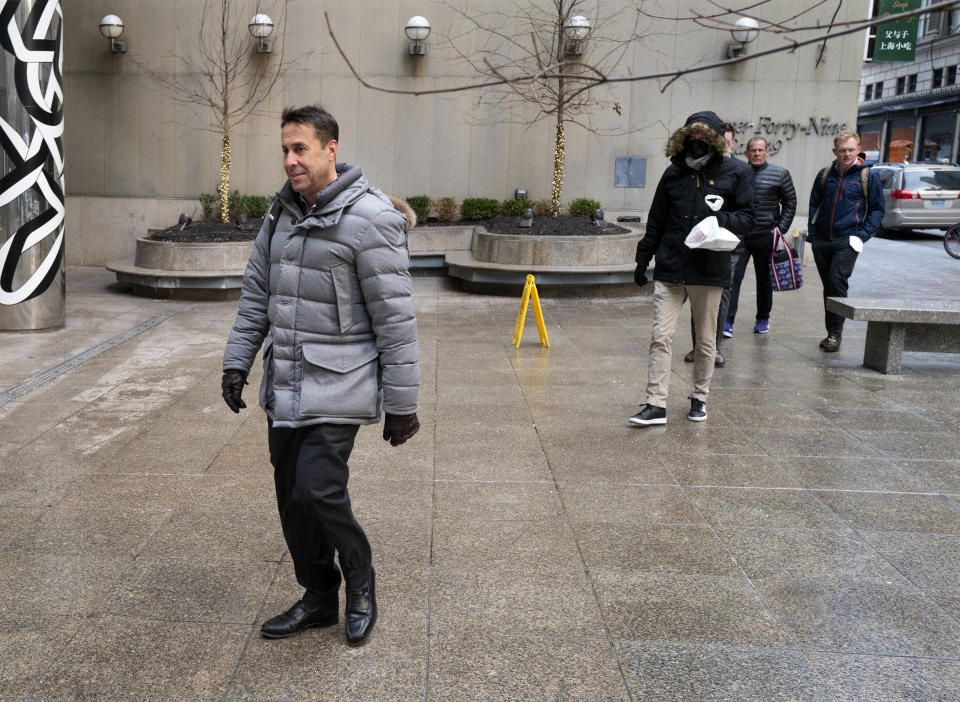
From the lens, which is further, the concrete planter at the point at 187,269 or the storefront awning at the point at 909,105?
the storefront awning at the point at 909,105

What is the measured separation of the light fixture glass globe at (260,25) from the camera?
16797mm

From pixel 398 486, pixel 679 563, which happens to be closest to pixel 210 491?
pixel 398 486

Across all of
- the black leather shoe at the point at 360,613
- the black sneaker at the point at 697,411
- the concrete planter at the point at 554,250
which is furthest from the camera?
the concrete planter at the point at 554,250

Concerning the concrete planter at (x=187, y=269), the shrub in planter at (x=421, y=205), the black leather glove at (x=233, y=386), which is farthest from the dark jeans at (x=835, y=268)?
the shrub in planter at (x=421, y=205)

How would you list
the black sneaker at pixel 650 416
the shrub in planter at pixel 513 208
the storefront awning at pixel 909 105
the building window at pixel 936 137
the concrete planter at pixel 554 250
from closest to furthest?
the black sneaker at pixel 650 416 < the concrete planter at pixel 554 250 < the shrub in planter at pixel 513 208 < the storefront awning at pixel 909 105 < the building window at pixel 936 137

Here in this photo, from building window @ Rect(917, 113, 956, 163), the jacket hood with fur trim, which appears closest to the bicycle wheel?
the jacket hood with fur trim

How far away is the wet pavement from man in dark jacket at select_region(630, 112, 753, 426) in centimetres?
43

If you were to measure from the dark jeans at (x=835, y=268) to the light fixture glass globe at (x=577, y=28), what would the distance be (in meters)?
8.17

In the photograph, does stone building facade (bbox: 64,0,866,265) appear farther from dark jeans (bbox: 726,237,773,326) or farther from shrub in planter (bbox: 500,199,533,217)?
dark jeans (bbox: 726,237,773,326)

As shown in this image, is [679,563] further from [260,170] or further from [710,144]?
[260,170]

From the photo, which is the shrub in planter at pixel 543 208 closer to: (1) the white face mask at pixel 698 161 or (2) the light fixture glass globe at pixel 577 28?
(2) the light fixture glass globe at pixel 577 28

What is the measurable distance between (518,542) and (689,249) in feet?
9.77

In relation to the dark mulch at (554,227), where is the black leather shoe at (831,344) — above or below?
below

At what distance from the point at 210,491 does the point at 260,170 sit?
13.0m
